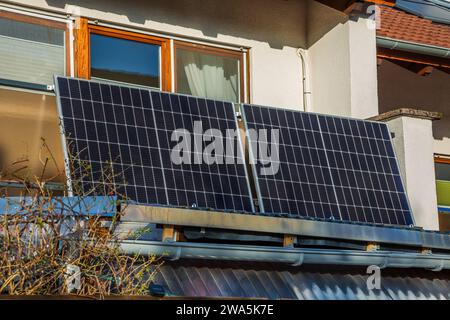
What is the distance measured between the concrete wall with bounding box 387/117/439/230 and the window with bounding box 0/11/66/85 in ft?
14.6

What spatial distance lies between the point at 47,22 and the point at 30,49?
481 mm

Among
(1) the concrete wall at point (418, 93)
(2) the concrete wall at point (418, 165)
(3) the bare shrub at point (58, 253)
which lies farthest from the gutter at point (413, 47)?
(3) the bare shrub at point (58, 253)

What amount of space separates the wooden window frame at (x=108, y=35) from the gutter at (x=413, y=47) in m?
3.33

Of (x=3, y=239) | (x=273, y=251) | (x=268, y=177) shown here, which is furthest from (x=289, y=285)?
(x=3, y=239)

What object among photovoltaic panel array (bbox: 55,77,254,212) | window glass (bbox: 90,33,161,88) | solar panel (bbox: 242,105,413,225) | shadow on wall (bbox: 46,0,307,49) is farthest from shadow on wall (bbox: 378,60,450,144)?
photovoltaic panel array (bbox: 55,77,254,212)

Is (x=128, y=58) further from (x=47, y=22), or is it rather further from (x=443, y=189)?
(x=443, y=189)

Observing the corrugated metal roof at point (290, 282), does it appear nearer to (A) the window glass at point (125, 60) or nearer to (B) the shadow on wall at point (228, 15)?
(A) the window glass at point (125, 60)

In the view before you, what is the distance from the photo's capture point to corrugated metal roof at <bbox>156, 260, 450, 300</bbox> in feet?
27.8

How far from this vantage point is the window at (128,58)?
11781 mm

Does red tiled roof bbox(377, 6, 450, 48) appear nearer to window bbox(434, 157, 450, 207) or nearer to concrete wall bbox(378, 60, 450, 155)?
concrete wall bbox(378, 60, 450, 155)
